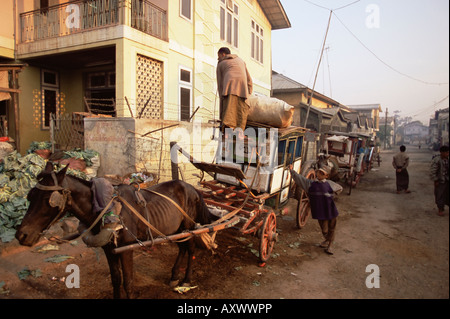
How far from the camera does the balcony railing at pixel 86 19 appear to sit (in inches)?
379

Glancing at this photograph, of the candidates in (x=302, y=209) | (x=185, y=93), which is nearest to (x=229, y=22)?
(x=185, y=93)

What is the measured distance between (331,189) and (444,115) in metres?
47.9

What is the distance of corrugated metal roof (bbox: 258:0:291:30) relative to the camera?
16.8 metres

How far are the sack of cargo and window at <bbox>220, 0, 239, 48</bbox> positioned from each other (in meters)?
9.37

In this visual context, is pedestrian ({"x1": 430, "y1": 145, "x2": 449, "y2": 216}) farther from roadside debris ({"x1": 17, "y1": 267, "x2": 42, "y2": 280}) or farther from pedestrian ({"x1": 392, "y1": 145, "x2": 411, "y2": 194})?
roadside debris ({"x1": 17, "y1": 267, "x2": 42, "y2": 280})

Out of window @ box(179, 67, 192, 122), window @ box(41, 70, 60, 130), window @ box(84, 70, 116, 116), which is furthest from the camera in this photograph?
window @ box(84, 70, 116, 116)

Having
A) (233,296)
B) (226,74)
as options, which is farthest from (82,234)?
(226,74)

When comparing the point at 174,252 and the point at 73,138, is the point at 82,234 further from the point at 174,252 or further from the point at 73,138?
the point at 73,138

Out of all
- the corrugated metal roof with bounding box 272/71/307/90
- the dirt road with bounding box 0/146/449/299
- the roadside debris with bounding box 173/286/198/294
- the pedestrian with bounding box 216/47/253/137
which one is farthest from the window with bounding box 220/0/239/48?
the roadside debris with bounding box 173/286/198/294

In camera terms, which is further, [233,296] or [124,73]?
[124,73]

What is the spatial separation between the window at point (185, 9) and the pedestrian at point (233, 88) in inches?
310

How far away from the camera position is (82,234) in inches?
120

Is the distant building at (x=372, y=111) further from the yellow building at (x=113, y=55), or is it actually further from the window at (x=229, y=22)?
the yellow building at (x=113, y=55)

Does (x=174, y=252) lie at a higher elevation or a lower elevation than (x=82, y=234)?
lower
